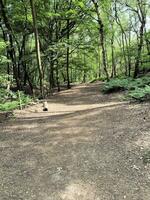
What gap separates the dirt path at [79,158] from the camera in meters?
6.27

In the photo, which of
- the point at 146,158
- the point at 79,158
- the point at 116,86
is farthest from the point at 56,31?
the point at 146,158

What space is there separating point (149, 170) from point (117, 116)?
4315 millimetres

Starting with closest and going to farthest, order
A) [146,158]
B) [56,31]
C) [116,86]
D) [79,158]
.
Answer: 1. [146,158]
2. [79,158]
3. [116,86]
4. [56,31]

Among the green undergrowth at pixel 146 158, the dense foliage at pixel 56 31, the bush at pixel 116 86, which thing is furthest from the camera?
the dense foliage at pixel 56 31

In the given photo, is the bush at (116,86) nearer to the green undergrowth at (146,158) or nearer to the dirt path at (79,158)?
the dirt path at (79,158)

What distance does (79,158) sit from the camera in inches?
302

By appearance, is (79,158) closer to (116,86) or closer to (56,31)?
(116,86)

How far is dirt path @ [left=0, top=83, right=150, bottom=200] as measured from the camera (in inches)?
247

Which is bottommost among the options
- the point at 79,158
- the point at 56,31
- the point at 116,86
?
the point at 79,158

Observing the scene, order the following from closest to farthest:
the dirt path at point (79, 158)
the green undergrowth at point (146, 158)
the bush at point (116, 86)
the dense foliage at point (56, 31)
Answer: the dirt path at point (79, 158), the green undergrowth at point (146, 158), the bush at point (116, 86), the dense foliage at point (56, 31)

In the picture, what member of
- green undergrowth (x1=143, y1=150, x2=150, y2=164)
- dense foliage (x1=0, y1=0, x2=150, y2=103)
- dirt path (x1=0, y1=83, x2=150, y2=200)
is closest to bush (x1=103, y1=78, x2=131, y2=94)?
dense foliage (x1=0, y1=0, x2=150, y2=103)

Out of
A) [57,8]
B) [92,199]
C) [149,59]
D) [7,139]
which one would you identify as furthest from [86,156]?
[57,8]

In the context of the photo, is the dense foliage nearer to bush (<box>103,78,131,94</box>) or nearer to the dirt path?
bush (<box>103,78,131,94</box>)

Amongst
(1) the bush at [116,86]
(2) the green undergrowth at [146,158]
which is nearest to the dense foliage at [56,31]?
(1) the bush at [116,86]
